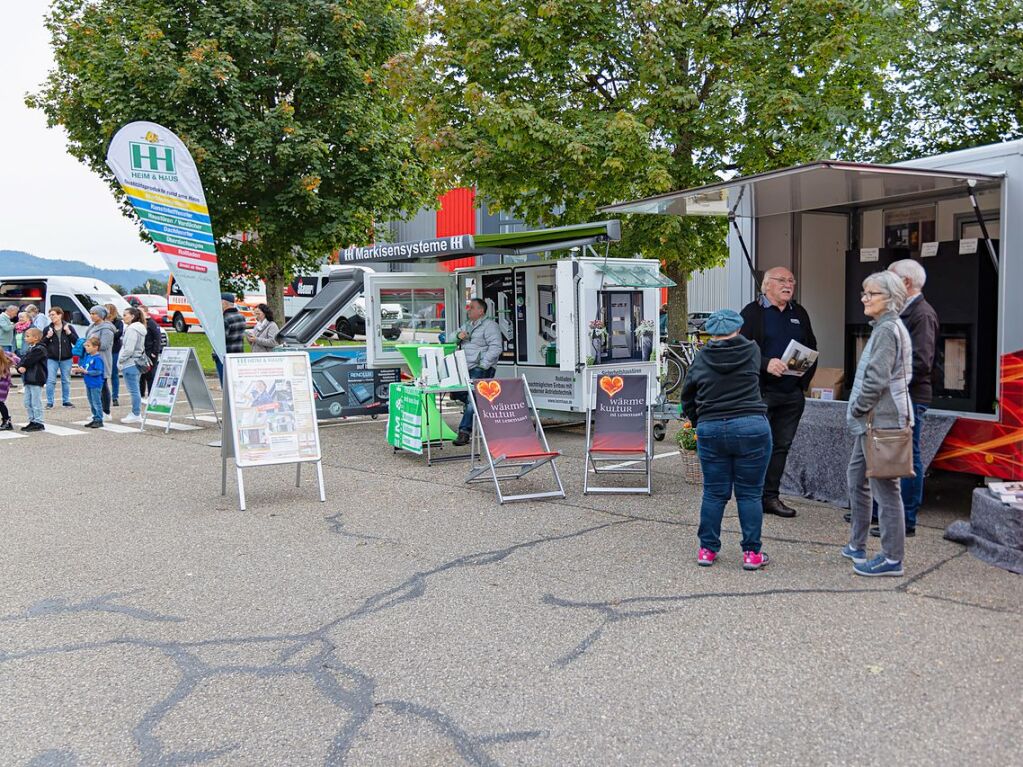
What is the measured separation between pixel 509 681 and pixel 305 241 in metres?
16.6

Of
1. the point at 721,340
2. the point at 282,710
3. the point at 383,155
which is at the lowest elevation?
the point at 282,710

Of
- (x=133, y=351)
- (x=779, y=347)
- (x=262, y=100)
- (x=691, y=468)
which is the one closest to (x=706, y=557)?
(x=779, y=347)

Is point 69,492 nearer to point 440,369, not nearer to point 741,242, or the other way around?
point 440,369

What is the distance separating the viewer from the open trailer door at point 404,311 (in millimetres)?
12234

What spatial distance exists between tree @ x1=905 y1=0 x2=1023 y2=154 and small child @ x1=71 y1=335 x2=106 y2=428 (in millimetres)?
11306

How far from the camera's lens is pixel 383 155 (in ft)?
63.6

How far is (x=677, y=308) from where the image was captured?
15070 mm

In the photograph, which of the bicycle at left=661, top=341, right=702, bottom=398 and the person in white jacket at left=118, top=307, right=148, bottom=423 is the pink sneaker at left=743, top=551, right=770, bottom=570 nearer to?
the bicycle at left=661, top=341, right=702, bottom=398

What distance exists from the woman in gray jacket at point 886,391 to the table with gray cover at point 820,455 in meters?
1.72

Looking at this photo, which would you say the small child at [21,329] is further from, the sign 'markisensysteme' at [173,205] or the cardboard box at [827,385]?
the cardboard box at [827,385]

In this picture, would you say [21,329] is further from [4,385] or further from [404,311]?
[404,311]

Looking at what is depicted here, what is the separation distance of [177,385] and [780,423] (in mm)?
9049

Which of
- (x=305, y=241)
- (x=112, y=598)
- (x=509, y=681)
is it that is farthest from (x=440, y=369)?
(x=305, y=241)

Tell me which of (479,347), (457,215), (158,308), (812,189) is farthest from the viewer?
(158,308)
